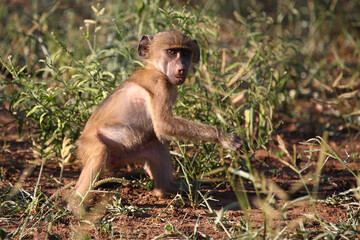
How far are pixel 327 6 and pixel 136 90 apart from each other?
6559 millimetres

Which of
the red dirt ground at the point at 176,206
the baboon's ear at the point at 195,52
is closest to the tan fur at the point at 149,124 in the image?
the baboon's ear at the point at 195,52

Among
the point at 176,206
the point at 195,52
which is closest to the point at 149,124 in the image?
the point at 176,206

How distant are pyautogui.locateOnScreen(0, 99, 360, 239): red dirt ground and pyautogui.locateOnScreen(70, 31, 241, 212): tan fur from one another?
0.35m

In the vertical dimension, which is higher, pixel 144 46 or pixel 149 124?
pixel 144 46

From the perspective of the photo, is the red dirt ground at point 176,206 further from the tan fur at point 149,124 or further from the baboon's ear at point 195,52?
the baboon's ear at point 195,52

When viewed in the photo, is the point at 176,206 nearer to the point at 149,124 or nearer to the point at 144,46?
the point at 149,124

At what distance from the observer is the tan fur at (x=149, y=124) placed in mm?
4938

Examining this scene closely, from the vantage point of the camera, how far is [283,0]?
10.5 metres

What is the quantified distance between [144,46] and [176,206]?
6.24 feet

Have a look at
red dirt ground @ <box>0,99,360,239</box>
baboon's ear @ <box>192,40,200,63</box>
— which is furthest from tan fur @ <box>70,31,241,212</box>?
red dirt ground @ <box>0,99,360,239</box>

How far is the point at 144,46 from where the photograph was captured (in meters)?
5.64

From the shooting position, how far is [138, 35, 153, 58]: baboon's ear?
221 inches

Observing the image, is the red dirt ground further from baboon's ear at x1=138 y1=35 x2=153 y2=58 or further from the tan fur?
baboon's ear at x1=138 y1=35 x2=153 y2=58

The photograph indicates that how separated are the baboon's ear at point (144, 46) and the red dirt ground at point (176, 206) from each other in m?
1.45
